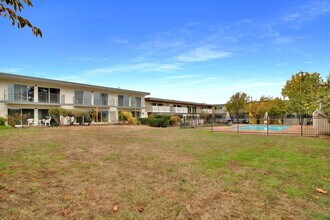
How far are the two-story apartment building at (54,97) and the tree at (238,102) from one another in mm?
22202

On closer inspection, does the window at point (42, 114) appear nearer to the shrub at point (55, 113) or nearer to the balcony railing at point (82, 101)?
the shrub at point (55, 113)

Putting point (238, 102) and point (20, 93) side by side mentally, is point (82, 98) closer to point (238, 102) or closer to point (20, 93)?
point (20, 93)

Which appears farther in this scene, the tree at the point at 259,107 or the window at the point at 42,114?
the tree at the point at 259,107

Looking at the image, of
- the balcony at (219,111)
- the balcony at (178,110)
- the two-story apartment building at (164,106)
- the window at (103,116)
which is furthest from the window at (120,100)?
the balcony at (219,111)

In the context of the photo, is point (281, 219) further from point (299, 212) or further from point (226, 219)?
point (226, 219)

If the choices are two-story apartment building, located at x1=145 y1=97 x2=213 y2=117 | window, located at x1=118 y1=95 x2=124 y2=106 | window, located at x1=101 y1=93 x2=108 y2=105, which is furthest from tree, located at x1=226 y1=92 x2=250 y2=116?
window, located at x1=101 y1=93 x2=108 y2=105

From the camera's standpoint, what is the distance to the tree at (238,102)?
4772cm

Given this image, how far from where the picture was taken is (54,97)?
28.0 metres

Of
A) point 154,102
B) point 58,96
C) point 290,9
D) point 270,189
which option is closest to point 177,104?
point 154,102

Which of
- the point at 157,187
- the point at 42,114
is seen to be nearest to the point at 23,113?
the point at 42,114

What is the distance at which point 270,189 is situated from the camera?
4727 millimetres

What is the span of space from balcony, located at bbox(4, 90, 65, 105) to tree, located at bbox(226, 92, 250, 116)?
35.4m

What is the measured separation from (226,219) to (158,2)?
37.4 feet

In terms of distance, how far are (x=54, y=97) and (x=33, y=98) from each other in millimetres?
2591
